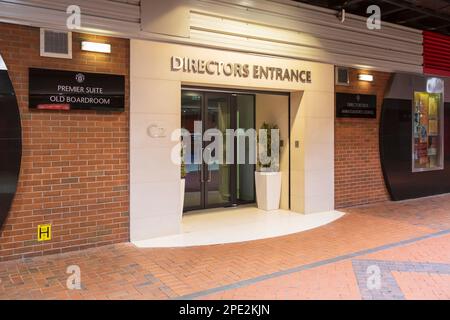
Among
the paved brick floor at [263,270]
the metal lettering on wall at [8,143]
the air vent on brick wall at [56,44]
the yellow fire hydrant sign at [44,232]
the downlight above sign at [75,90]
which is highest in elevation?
the air vent on brick wall at [56,44]

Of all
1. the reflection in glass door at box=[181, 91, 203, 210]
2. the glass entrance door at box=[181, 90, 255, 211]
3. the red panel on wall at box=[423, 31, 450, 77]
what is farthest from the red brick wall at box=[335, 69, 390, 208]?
the reflection in glass door at box=[181, 91, 203, 210]

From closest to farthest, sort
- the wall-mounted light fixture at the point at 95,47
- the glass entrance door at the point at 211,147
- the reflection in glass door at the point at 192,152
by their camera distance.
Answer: the wall-mounted light fixture at the point at 95,47
the reflection in glass door at the point at 192,152
the glass entrance door at the point at 211,147

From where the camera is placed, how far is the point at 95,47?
523cm

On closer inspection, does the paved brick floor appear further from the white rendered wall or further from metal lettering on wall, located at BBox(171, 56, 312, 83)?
metal lettering on wall, located at BBox(171, 56, 312, 83)

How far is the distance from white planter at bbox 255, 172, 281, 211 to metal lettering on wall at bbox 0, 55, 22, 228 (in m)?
4.43

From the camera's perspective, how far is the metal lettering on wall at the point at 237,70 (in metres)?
6.03

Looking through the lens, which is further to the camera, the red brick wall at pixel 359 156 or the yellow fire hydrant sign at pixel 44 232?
the red brick wall at pixel 359 156

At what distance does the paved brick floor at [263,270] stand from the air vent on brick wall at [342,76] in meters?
3.07

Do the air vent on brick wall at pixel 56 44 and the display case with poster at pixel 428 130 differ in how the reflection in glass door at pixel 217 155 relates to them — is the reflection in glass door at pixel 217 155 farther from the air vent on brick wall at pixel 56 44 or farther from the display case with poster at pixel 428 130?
the display case with poster at pixel 428 130

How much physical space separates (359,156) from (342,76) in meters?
1.65

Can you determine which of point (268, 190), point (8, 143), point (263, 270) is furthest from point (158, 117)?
point (268, 190)

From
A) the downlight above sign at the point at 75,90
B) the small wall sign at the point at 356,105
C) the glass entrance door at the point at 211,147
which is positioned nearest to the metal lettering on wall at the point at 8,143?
the downlight above sign at the point at 75,90

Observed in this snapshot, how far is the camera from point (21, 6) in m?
4.68
